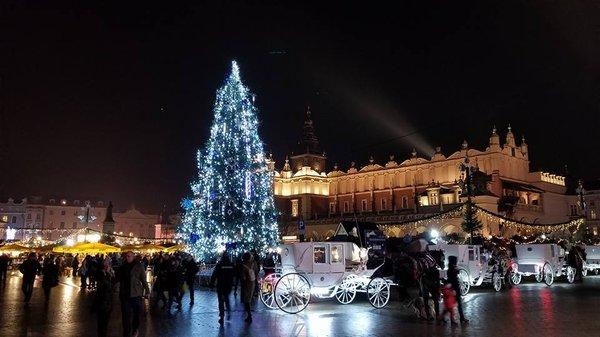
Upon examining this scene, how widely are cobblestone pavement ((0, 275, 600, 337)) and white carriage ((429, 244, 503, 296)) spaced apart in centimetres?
137

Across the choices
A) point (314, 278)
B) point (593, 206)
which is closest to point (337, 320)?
point (314, 278)

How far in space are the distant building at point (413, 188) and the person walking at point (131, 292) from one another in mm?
48465

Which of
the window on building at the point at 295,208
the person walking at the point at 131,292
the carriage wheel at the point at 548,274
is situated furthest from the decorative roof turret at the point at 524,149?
the person walking at the point at 131,292

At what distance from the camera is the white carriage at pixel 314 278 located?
1546 centimetres

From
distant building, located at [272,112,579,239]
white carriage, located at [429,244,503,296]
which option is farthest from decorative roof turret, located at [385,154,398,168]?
white carriage, located at [429,244,503,296]

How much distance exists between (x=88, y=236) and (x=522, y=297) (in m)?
44.0

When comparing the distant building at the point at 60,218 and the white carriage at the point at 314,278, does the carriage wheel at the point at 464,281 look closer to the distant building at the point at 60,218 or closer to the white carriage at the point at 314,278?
the white carriage at the point at 314,278

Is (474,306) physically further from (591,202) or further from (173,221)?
(173,221)

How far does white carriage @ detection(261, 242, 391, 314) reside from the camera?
1546 centimetres

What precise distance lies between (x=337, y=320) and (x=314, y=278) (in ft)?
8.62

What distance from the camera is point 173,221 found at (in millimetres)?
121750

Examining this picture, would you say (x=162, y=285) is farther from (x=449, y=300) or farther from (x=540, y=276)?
(x=540, y=276)

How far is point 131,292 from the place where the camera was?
10.6 meters

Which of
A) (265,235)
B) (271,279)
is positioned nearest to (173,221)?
(265,235)
